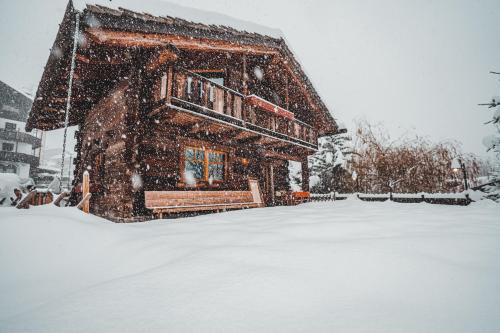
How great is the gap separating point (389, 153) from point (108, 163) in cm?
1703

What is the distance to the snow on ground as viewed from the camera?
4.45 ft

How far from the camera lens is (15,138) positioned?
3030cm

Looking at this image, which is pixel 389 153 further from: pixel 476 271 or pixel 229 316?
pixel 229 316

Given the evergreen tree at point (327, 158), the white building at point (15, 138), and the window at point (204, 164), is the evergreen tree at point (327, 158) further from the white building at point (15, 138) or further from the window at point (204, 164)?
the white building at point (15, 138)

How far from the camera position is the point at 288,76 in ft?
Answer: 37.4

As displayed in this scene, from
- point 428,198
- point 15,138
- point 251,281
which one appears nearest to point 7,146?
point 15,138

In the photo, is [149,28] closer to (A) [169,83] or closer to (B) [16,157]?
(A) [169,83]

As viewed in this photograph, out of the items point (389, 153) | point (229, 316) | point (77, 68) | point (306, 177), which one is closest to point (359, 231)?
point (229, 316)

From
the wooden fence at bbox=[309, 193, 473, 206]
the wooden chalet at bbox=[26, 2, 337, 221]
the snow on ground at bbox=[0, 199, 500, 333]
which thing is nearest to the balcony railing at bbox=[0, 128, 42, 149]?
the wooden chalet at bbox=[26, 2, 337, 221]

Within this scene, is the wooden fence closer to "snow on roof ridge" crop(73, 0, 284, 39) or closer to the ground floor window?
"snow on roof ridge" crop(73, 0, 284, 39)

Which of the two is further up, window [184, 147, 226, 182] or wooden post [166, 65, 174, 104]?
wooden post [166, 65, 174, 104]

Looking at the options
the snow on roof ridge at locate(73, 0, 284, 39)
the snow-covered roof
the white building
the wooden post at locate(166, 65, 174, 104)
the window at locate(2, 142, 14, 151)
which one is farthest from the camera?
the window at locate(2, 142, 14, 151)

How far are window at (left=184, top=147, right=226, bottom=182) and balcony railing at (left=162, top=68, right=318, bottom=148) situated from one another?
1.67 meters

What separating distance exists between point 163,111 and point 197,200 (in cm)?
273
